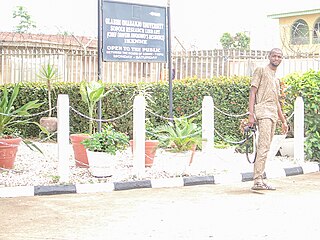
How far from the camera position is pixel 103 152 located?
9023 millimetres

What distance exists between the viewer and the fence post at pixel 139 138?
9188 mm

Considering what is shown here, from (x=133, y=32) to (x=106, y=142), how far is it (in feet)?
9.60

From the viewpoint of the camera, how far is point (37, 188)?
825cm

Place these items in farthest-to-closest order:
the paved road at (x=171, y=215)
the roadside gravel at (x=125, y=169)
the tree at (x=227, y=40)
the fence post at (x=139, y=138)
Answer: the tree at (x=227, y=40) < the fence post at (x=139, y=138) < the roadside gravel at (x=125, y=169) < the paved road at (x=171, y=215)

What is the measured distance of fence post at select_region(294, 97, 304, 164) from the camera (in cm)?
1076

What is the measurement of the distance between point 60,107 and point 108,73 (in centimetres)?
1118

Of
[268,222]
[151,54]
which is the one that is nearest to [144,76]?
[151,54]

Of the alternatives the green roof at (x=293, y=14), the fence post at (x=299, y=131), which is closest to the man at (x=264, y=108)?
the fence post at (x=299, y=131)

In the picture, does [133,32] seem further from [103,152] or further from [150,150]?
[103,152]

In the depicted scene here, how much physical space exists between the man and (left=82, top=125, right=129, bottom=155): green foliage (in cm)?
198

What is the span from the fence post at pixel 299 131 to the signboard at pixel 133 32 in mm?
2654

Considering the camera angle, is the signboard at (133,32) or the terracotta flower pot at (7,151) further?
the signboard at (133,32)

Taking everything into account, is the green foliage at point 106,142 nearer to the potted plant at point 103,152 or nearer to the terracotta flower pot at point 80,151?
the potted plant at point 103,152

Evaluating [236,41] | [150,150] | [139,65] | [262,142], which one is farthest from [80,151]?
[236,41]
